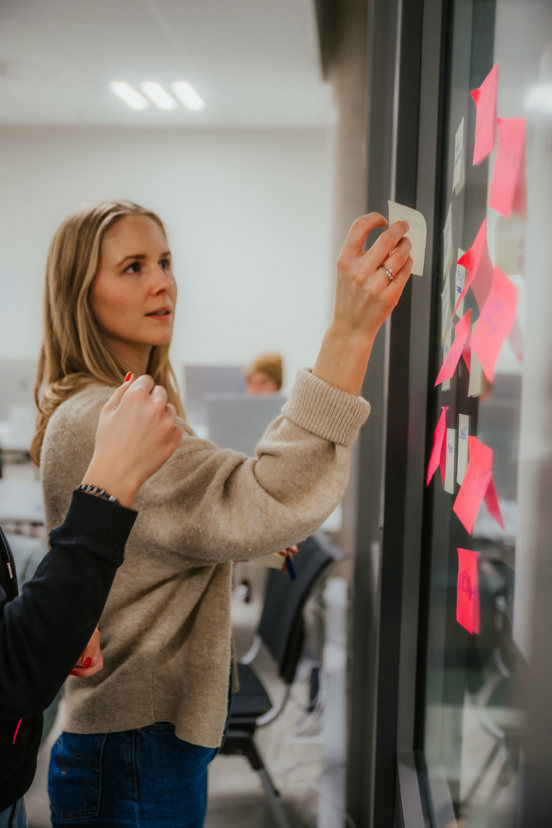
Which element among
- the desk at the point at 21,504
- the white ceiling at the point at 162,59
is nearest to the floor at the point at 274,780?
the desk at the point at 21,504

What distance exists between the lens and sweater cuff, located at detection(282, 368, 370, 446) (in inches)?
28.1

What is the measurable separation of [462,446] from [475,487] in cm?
9

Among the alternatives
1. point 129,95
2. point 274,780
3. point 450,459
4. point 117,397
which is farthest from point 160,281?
point 129,95

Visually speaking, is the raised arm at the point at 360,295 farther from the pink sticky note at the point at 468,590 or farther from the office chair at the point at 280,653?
the office chair at the point at 280,653

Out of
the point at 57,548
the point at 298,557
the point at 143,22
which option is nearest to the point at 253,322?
the point at 143,22

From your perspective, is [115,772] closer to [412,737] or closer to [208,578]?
[208,578]

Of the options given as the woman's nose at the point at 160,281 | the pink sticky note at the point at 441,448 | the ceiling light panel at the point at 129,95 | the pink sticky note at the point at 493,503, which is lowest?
the pink sticky note at the point at 493,503

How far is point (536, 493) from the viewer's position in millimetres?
489

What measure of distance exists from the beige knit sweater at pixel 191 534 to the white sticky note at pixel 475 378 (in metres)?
0.12

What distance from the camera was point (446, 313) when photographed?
33.2 inches

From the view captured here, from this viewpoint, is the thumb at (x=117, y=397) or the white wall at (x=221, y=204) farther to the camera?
the white wall at (x=221, y=204)

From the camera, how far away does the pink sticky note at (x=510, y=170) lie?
1.65ft

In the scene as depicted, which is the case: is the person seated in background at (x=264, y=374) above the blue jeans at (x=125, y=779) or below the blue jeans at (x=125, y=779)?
above

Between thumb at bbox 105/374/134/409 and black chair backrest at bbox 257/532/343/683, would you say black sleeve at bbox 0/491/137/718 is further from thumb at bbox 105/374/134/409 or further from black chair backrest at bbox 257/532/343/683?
black chair backrest at bbox 257/532/343/683
